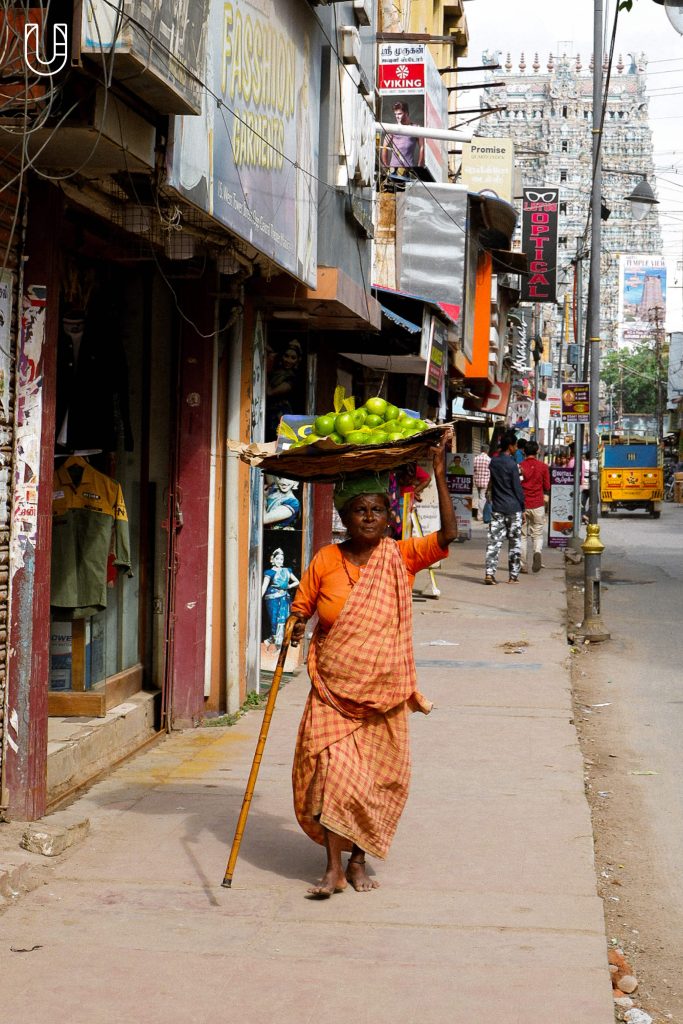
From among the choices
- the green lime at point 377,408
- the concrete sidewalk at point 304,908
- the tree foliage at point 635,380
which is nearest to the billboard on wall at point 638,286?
the tree foliage at point 635,380

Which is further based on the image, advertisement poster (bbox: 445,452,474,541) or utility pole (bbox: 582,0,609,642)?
advertisement poster (bbox: 445,452,474,541)

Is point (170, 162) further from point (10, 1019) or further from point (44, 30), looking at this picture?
point (10, 1019)

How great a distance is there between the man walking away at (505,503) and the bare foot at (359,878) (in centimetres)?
1289

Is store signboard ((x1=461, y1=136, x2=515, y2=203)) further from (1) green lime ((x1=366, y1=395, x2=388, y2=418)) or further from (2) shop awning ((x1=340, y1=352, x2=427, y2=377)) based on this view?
(1) green lime ((x1=366, y1=395, x2=388, y2=418))

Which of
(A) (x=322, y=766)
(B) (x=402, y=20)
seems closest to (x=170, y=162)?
(A) (x=322, y=766)

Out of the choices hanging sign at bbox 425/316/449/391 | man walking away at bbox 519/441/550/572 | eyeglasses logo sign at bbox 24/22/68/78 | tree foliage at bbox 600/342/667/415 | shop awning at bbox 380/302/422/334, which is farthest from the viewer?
tree foliage at bbox 600/342/667/415

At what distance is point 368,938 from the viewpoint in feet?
16.3

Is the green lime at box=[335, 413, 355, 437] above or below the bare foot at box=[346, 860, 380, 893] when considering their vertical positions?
above

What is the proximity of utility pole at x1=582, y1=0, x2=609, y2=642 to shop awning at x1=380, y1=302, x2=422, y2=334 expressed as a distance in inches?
119

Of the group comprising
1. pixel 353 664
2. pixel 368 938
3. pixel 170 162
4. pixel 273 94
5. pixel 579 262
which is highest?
pixel 579 262

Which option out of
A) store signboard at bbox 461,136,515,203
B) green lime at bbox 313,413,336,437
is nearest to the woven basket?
green lime at bbox 313,413,336,437

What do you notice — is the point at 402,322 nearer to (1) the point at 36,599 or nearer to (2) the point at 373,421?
(2) the point at 373,421

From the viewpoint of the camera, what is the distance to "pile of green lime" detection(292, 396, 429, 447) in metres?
5.43

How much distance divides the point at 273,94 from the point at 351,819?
16.0 feet
